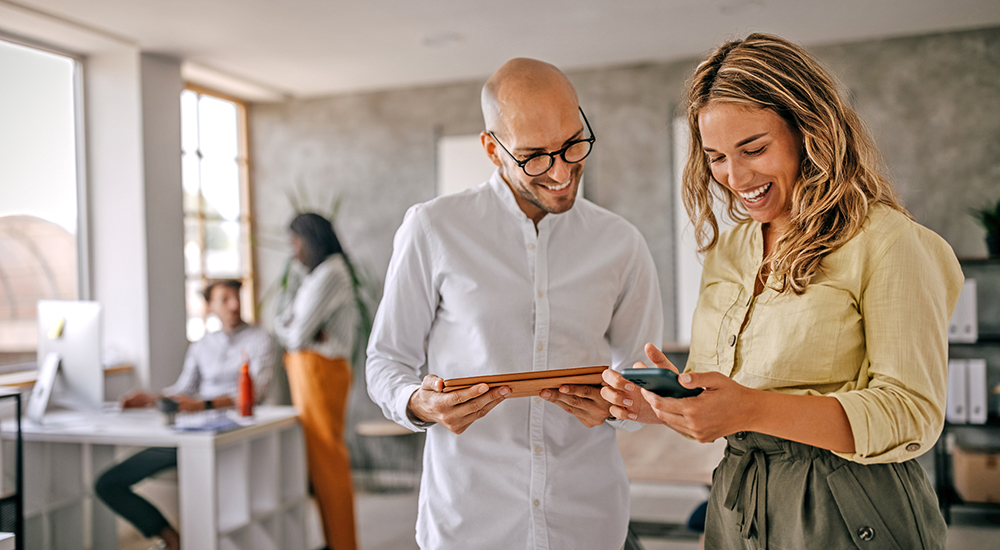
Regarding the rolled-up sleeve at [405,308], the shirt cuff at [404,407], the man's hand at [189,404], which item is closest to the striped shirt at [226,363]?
the man's hand at [189,404]

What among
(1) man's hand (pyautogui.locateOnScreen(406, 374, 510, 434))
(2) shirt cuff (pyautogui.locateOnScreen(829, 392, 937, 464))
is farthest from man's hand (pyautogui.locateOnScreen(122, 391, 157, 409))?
(2) shirt cuff (pyautogui.locateOnScreen(829, 392, 937, 464))

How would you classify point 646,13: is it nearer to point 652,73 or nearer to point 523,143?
point 652,73

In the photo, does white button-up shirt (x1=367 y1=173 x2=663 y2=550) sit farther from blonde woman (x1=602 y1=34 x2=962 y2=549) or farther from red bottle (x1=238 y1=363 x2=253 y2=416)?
red bottle (x1=238 y1=363 x2=253 y2=416)

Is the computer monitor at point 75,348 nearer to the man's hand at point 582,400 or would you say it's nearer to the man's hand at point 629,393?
the man's hand at point 582,400

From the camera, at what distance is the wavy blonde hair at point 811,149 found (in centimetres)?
112

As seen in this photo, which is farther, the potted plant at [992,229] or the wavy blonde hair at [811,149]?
the potted plant at [992,229]

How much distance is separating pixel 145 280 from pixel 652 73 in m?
3.56

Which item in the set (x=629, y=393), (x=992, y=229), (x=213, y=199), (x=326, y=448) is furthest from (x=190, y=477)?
(x=992, y=229)

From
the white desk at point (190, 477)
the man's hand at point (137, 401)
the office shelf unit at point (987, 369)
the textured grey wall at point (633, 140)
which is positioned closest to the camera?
the white desk at point (190, 477)

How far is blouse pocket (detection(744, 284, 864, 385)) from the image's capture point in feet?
3.52

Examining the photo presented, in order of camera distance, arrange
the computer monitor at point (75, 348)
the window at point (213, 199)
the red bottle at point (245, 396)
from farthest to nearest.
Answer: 1. the window at point (213, 199)
2. the red bottle at point (245, 396)
3. the computer monitor at point (75, 348)

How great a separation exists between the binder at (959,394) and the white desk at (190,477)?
3675mm

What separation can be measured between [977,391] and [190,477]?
4212 mm

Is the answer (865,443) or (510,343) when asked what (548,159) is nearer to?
(510,343)
